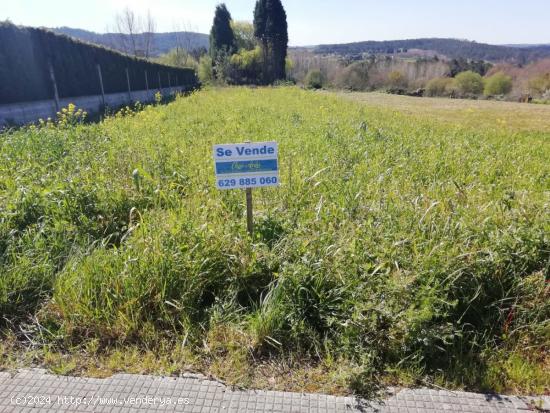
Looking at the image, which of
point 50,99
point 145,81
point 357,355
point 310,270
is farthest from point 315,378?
point 145,81

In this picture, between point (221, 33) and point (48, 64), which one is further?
point (221, 33)

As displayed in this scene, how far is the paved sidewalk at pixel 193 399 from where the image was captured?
75.7 inches

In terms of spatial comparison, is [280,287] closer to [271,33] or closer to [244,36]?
[271,33]

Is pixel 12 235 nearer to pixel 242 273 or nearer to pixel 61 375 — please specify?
pixel 61 375

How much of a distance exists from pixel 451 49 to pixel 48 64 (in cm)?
12643

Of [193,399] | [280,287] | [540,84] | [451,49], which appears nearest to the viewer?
[193,399]

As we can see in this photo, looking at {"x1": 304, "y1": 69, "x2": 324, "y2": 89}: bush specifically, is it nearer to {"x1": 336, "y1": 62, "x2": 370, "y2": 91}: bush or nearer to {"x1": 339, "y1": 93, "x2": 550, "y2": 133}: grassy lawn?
{"x1": 336, "y1": 62, "x2": 370, "y2": 91}: bush

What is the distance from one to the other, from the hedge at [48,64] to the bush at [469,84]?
37857 millimetres

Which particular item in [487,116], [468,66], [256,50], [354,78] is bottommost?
[487,116]

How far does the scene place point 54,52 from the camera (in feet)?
56.4

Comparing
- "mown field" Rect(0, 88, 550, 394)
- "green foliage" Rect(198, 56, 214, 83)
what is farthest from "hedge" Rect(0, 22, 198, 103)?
"green foliage" Rect(198, 56, 214, 83)

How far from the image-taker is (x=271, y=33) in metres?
50.0

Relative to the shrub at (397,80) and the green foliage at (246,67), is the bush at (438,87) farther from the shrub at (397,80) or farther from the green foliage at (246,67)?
the green foliage at (246,67)

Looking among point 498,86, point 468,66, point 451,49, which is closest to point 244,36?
point 498,86
